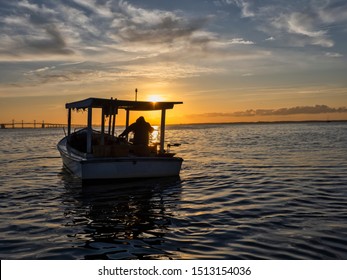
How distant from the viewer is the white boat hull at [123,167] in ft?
Answer: 44.2

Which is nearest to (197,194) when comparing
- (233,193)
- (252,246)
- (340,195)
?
(233,193)

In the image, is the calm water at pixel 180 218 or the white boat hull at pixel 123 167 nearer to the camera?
the calm water at pixel 180 218

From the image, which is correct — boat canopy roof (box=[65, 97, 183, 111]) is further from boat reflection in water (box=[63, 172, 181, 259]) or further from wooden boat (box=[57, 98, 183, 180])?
boat reflection in water (box=[63, 172, 181, 259])

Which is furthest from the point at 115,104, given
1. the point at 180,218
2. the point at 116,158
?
the point at 180,218

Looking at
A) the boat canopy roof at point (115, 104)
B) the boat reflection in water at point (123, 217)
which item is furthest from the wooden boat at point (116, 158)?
the boat reflection in water at point (123, 217)

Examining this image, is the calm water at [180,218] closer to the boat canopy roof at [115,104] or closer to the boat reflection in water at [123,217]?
the boat reflection in water at [123,217]

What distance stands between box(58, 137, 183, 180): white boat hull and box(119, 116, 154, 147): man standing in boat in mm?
1099

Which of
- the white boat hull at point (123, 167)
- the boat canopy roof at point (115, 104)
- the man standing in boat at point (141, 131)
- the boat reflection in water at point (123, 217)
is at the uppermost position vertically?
the boat canopy roof at point (115, 104)

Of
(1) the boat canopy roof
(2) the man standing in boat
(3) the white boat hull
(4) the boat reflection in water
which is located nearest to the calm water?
(4) the boat reflection in water

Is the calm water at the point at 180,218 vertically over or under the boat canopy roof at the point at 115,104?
under

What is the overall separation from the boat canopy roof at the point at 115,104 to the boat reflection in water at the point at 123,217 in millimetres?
3226

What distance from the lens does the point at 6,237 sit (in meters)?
7.82

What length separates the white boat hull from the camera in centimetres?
1347
